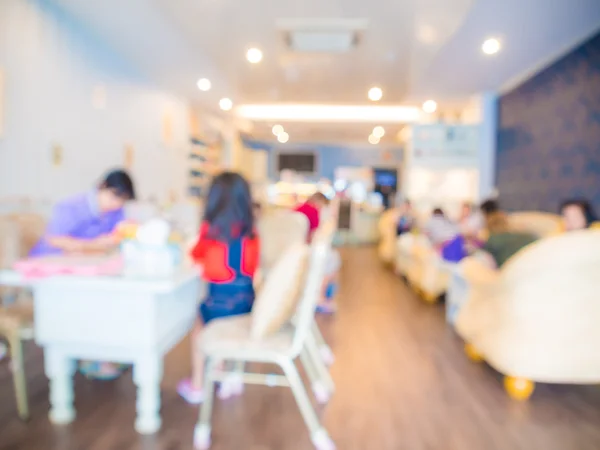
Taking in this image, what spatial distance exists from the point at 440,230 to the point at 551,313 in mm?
2974

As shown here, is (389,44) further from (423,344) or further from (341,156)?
(341,156)

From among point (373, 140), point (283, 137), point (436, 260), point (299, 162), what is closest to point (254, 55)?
point (436, 260)

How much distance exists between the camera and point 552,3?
3857 mm

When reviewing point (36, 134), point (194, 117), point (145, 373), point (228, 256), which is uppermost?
point (194, 117)

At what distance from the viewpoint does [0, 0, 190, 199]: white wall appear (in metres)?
3.81

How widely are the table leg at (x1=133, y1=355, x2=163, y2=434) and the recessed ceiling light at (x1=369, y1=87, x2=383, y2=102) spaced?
5.91m

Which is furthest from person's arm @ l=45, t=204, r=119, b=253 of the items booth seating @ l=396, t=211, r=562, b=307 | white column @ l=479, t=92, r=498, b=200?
white column @ l=479, t=92, r=498, b=200

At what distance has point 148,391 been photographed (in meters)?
2.06

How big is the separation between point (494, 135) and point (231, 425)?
6391 millimetres

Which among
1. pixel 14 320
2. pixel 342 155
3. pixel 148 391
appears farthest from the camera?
pixel 342 155

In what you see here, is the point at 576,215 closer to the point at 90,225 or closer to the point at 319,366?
the point at 319,366

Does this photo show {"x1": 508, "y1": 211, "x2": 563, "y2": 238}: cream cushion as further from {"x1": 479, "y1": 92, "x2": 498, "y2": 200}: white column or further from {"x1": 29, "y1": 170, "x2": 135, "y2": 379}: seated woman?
{"x1": 29, "y1": 170, "x2": 135, "y2": 379}: seated woman

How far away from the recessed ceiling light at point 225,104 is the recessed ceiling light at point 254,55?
8.13 feet

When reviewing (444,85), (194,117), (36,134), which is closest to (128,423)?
(36,134)
